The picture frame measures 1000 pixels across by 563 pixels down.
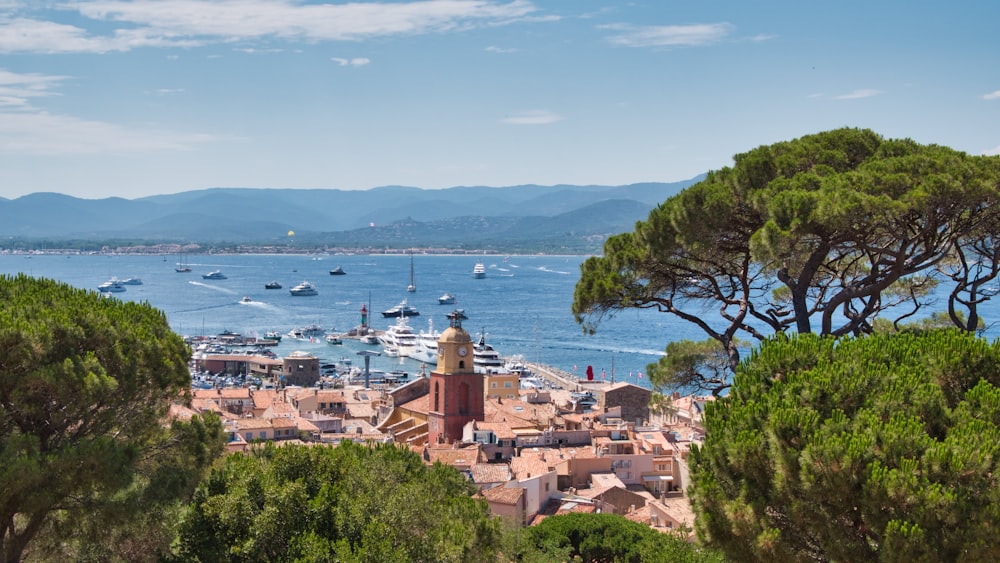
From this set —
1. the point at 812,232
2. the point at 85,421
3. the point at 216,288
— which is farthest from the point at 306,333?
the point at 812,232

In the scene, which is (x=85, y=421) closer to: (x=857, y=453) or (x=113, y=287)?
(x=857, y=453)

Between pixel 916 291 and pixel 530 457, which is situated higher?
pixel 916 291

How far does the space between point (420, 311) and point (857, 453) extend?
108 m

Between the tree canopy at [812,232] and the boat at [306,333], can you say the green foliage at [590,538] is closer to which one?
the tree canopy at [812,232]

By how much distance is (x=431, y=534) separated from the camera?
12.2 metres

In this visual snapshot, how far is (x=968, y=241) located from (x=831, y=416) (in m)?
4.79

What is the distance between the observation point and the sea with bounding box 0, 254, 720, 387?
3046 inches

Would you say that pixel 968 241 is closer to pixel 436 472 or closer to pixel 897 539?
pixel 897 539

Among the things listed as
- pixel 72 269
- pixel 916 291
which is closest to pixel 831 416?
pixel 916 291

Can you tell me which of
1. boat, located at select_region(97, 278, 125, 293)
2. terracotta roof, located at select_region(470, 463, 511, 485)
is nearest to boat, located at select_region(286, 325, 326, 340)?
boat, located at select_region(97, 278, 125, 293)

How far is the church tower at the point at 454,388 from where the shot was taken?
32.1m

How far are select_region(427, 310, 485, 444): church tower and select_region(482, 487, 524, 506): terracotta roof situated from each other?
21.9 ft

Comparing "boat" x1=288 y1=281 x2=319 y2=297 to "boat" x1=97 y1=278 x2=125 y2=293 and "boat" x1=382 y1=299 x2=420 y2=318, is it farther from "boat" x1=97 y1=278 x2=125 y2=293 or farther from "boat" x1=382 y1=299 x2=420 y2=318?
"boat" x1=382 y1=299 x2=420 y2=318

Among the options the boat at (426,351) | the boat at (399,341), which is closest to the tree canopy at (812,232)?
the boat at (426,351)
